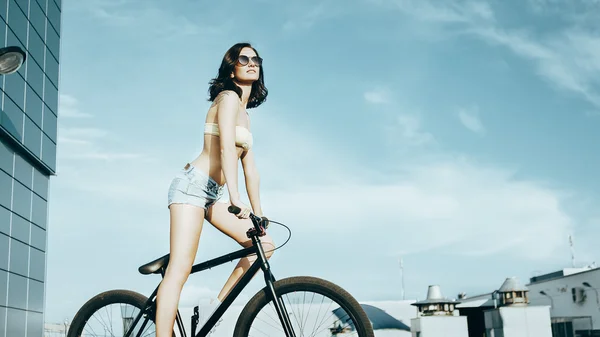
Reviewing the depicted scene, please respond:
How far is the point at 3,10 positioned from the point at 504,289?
22385mm

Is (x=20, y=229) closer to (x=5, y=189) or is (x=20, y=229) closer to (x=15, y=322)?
(x=5, y=189)

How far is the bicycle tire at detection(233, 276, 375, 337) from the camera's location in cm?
377

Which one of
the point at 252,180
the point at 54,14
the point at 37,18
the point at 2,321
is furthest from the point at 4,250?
the point at 252,180

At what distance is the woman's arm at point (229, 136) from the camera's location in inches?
151

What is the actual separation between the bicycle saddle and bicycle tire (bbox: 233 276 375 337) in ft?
1.97

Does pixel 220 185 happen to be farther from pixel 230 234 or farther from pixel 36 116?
pixel 36 116

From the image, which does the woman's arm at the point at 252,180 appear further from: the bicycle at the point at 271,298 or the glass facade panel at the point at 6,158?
the glass facade panel at the point at 6,158

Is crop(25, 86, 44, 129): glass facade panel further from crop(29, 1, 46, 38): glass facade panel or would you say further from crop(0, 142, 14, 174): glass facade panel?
crop(29, 1, 46, 38): glass facade panel

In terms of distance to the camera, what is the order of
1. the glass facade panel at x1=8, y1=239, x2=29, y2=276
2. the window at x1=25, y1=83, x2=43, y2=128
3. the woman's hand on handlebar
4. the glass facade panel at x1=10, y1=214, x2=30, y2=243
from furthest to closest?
1. the window at x1=25, y1=83, x2=43, y2=128
2. the glass facade panel at x1=10, y1=214, x2=30, y2=243
3. the glass facade panel at x1=8, y1=239, x2=29, y2=276
4. the woman's hand on handlebar

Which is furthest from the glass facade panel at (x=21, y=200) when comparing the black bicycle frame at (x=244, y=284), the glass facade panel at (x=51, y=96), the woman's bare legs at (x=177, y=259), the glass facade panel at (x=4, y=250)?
the woman's bare legs at (x=177, y=259)

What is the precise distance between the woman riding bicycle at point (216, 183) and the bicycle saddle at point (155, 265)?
0.16m

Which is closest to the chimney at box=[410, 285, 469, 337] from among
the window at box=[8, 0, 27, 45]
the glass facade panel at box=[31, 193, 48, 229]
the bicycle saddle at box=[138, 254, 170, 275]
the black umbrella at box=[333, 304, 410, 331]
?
the black umbrella at box=[333, 304, 410, 331]

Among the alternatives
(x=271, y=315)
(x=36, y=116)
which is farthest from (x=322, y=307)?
(x=36, y=116)

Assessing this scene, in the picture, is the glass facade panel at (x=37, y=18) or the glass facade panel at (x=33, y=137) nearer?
the glass facade panel at (x=33, y=137)
